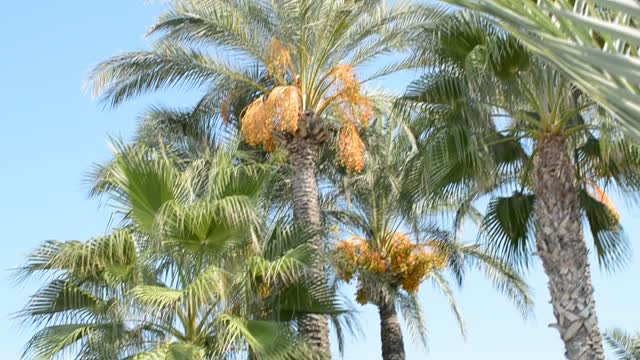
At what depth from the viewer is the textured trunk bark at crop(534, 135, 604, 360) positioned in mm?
12477

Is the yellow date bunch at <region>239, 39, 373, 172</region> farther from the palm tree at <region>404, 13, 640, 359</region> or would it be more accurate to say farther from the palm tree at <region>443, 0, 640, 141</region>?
the palm tree at <region>443, 0, 640, 141</region>

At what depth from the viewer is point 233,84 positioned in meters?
18.7

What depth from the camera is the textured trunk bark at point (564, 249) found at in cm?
1248

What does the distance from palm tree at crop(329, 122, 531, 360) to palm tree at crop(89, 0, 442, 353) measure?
2265mm

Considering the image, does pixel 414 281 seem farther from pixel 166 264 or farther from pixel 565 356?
pixel 166 264

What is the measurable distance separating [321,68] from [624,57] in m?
14.8

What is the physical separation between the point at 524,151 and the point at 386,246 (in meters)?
7.37

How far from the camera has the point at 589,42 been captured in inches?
135

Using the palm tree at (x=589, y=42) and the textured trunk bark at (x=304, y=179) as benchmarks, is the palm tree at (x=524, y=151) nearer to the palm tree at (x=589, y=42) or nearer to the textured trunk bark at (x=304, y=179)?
the textured trunk bark at (x=304, y=179)

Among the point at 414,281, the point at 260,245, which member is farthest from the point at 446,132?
the point at 414,281

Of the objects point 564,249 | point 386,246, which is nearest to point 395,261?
point 386,246

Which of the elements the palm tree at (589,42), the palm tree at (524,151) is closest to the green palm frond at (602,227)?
the palm tree at (524,151)

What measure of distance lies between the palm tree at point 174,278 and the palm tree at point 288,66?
3677 millimetres

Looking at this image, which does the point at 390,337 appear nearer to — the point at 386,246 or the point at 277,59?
the point at 386,246
